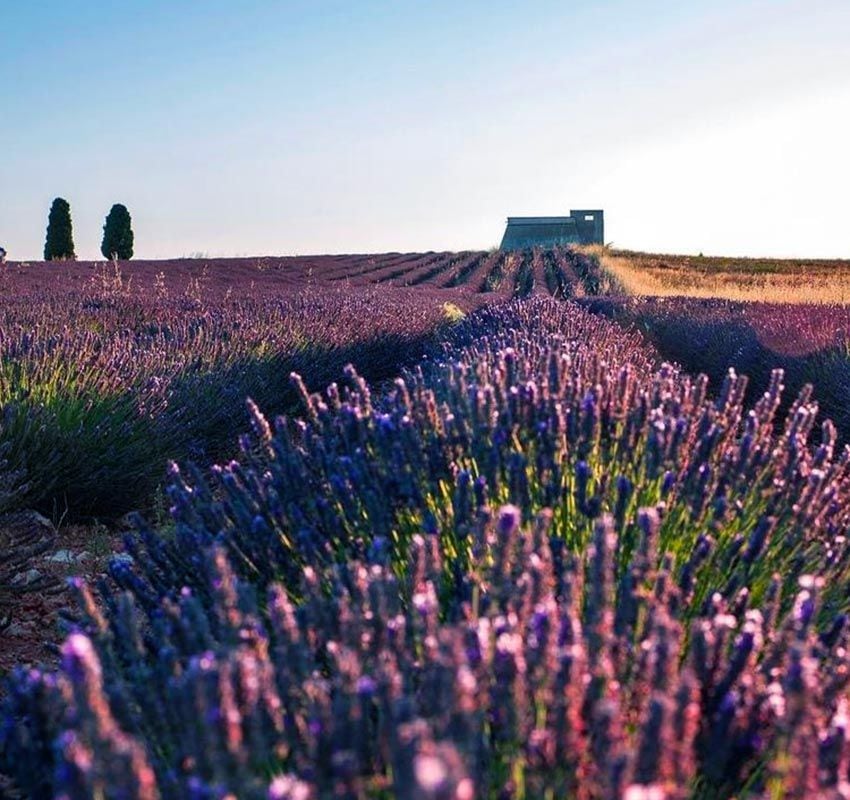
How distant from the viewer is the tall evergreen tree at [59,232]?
107 ft

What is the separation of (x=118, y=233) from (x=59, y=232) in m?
2.19

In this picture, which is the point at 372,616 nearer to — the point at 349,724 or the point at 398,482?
the point at 349,724

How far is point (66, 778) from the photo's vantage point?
0.90 m

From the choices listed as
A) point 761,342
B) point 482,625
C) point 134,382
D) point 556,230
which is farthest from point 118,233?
point 482,625

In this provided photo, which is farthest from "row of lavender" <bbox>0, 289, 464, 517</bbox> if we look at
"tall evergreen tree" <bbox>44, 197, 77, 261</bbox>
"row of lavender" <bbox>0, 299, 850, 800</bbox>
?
"tall evergreen tree" <bbox>44, 197, 77, 261</bbox>

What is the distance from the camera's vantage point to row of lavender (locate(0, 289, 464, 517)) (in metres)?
4.04

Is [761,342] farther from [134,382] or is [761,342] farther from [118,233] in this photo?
[118,233]

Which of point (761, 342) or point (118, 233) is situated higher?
point (118, 233)

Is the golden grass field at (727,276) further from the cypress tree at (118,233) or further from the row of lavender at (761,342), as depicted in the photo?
the cypress tree at (118,233)

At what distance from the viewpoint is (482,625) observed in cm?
118

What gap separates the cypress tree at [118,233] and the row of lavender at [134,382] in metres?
26.9

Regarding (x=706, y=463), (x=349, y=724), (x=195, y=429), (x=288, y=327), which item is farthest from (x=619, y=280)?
(x=349, y=724)

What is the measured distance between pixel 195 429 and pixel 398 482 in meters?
2.98

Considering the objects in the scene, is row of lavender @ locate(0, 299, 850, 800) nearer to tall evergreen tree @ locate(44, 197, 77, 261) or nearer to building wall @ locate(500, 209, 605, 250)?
tall evergreen tree @ locate(44, 197, 77, 261)
